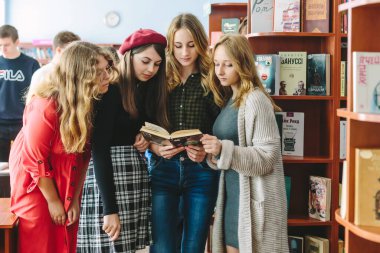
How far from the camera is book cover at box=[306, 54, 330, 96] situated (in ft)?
9.70

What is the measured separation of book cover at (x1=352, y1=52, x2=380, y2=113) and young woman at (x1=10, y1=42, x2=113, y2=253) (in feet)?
3.61

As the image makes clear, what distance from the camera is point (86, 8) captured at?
800cm

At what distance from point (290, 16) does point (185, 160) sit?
1312 mm

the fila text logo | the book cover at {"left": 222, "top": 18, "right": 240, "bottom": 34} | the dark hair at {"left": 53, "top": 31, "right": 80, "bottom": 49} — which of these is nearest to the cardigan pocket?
the book cover at {"left": 222, "top": 18, "right": 240, "bottom": 34}

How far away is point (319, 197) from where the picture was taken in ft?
9.89

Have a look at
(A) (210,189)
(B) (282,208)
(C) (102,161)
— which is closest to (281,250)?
(B) (282,208)

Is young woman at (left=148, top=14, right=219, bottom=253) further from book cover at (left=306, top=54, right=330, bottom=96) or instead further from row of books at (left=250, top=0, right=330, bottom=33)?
book cover at (left=306, top=54, right=330, bottom=96)

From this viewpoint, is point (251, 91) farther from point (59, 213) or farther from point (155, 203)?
point (59, 213)

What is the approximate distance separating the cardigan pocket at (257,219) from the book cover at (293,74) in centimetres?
106

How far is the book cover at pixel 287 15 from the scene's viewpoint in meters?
2.96

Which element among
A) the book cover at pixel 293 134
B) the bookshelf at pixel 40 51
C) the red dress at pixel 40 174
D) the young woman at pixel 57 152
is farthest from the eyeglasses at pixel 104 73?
the bookshelf at pixel 40 51

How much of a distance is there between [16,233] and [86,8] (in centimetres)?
634

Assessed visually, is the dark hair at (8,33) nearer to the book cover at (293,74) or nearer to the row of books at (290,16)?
the row of books at (290,16)

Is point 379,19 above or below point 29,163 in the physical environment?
above
